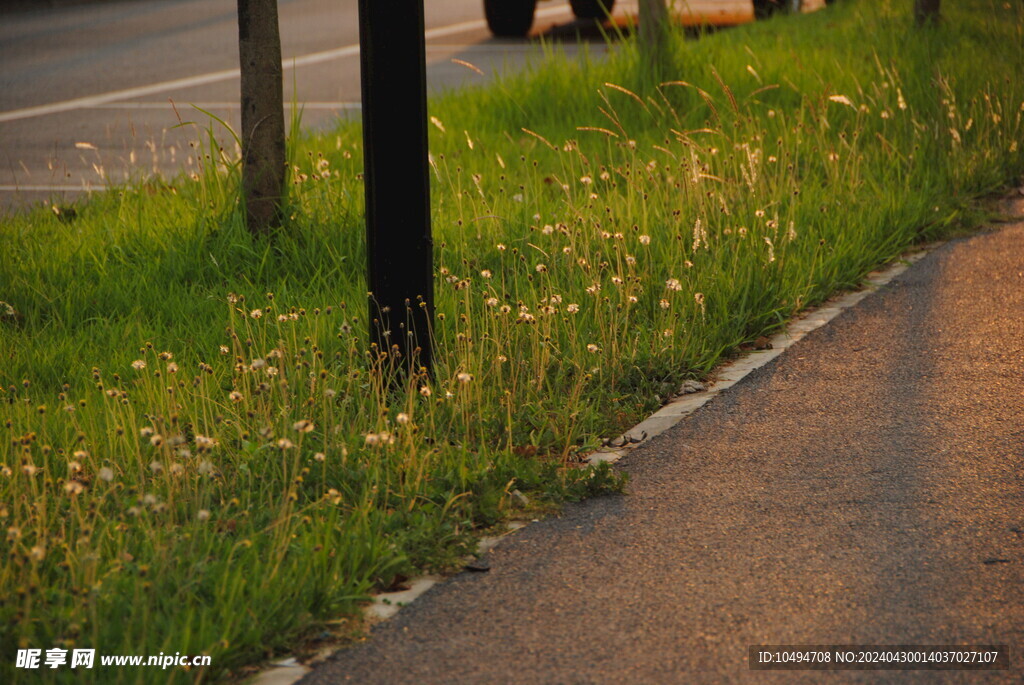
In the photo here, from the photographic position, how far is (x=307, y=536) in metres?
3.70

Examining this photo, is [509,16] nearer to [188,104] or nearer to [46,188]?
[188,104]

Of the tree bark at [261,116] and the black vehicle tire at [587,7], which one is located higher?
the black vehicle tire at [587,7]

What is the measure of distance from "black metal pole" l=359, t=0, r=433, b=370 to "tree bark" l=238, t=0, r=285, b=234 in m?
1.88

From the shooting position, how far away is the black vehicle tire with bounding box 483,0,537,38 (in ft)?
57.1

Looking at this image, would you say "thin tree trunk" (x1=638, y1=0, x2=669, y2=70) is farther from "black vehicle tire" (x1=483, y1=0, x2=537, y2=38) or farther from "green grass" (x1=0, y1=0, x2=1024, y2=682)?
"black vehicle tire" (x1=483, y1=0, x2=537, y2=38)

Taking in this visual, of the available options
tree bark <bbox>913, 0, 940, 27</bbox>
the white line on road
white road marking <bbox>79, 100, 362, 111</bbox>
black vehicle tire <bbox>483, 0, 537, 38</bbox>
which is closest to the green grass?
white road marking <bbox>79, 100, 362, 111</bbox>

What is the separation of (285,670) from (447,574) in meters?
0.71

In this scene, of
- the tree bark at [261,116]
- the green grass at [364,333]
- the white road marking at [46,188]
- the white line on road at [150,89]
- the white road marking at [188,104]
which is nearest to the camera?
the green grass at [364,333]

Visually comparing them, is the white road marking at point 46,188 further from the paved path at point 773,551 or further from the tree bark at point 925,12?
the tree bark at point 925,12

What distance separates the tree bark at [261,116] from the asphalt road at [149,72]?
1.38 feet

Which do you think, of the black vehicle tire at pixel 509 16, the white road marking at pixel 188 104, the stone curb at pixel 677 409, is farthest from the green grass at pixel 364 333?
the black vehicle tire at pixel 509 16

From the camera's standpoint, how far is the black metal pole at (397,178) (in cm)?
466

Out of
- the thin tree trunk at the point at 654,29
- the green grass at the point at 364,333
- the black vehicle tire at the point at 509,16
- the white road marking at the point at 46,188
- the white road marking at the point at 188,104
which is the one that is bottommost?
the green grass at the point at 364,333

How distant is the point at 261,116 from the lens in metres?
6.54
